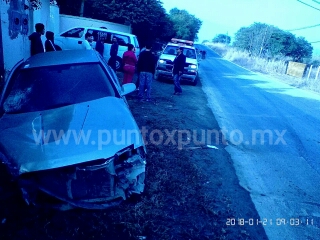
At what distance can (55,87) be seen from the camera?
385 centimetres

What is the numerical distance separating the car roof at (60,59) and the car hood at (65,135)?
45.2 inches

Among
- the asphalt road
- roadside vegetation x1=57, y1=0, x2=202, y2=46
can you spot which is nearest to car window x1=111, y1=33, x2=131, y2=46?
the asphalt road

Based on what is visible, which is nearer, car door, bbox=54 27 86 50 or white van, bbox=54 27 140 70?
car door, bbox=54 27 86 50

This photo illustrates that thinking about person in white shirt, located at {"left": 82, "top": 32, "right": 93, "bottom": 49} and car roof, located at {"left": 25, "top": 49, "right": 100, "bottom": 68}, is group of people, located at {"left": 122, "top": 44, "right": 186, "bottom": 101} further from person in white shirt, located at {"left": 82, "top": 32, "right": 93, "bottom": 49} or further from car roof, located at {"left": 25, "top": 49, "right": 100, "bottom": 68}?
car roof, located at {"left": 25, "top": 49, "right": 100, "bottom": 68}

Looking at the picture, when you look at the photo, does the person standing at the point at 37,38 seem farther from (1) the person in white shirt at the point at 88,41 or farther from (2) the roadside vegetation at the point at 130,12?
(2) the roadside vegetation at the point at 130,12

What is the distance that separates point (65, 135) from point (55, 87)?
127cm

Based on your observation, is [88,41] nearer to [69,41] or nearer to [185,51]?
[69,41]

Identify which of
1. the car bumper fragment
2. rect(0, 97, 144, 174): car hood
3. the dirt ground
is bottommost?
the dirt ground

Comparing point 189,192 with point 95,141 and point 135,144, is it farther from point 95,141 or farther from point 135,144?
point 95,141

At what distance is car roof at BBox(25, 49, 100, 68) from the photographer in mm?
4245

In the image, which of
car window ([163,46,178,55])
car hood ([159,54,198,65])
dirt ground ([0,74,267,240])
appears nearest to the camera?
dirt ground ([0,74,267,240])

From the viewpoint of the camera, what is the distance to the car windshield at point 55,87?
359 cm

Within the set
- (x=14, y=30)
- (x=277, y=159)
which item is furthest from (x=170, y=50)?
(x=277, y=159)

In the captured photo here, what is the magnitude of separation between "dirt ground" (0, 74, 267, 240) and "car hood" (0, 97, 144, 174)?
1.40ft
